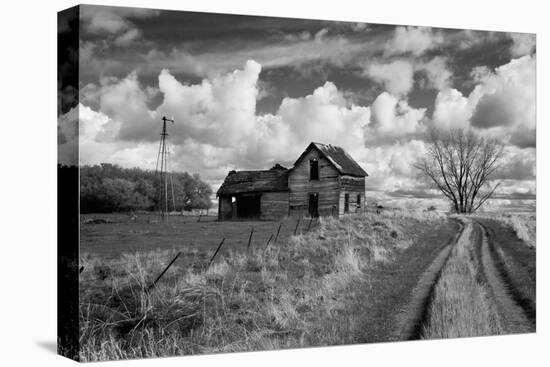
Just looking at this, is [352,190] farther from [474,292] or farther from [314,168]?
[474,292]

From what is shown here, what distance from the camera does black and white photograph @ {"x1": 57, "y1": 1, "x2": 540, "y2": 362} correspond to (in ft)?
31.7

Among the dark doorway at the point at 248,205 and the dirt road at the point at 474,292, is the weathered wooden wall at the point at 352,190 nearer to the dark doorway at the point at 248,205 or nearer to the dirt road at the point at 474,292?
the dark doorway at the point at 248,205

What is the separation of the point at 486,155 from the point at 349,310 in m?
4.52

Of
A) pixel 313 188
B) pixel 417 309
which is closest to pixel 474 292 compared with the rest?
pixel 417 309

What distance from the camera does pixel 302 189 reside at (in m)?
12.7

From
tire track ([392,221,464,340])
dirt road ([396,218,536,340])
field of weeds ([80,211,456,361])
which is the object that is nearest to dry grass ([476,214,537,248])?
dirt road ([396,218,536,340])

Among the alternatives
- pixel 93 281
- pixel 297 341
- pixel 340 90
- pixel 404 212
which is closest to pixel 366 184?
pixel 404 212

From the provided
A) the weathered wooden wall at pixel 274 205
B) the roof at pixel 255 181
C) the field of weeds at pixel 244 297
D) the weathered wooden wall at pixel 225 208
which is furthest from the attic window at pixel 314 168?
the weathered wooden wall at pixel 225 208

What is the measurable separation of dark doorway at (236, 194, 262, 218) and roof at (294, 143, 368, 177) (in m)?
1.01

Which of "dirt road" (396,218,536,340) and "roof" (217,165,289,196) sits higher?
"roof" (217,165,289,196)

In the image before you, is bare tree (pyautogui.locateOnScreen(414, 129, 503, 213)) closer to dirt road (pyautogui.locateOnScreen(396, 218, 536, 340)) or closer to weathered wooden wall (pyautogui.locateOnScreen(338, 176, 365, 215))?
dirt road (pyautogui.locateOnScreen(396, 218, 536, 340))

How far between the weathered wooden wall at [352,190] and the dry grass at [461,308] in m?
1.99

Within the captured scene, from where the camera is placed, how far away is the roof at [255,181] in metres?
11.5

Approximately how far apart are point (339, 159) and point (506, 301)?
155 inches
